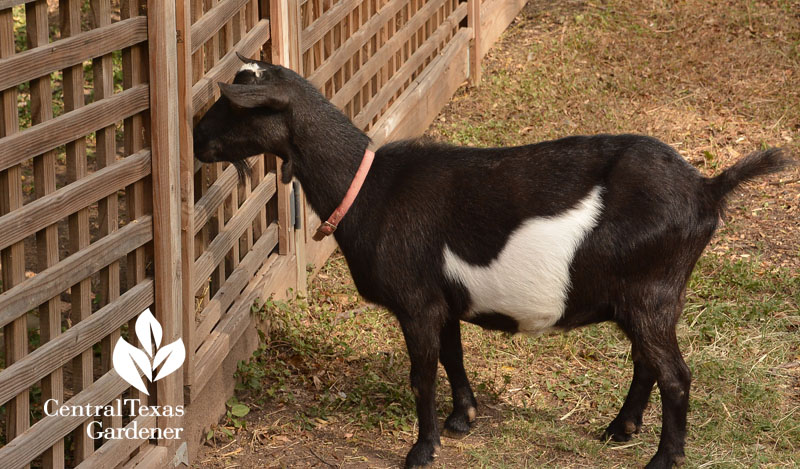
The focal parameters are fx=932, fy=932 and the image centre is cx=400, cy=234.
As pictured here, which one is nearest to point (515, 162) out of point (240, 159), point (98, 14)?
point (240, 159)

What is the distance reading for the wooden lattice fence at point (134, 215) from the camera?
266 cm

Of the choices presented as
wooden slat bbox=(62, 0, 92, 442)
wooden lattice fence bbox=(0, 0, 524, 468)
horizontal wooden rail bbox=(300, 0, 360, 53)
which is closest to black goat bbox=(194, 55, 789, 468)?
wooden lattice fence bbox=(0, 0, 524, 468)

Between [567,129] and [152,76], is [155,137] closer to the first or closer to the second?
[152,76]

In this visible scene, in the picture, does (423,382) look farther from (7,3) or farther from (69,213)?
(7,3)

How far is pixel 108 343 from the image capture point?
326 centimetres

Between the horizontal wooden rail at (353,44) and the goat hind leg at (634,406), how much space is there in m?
2.31

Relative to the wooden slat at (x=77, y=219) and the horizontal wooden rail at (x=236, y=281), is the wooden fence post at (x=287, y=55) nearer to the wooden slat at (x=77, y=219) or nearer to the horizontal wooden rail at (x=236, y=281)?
the horizontal wooden rail at (x=236, y=281)

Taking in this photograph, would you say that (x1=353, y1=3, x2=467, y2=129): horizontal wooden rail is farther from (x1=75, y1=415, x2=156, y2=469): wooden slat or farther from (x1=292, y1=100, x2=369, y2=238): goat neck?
(x1=75, y1=415, x2=156, y2=469): wooden slat

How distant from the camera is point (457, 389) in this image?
4.23 m

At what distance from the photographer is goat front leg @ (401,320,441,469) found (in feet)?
12.5

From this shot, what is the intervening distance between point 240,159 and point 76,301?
1.03 meters

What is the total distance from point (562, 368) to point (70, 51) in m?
2.95

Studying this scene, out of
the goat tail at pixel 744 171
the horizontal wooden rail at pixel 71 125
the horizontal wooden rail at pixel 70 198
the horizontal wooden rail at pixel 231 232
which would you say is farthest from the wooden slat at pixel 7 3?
the goat tail at pixel 744 171

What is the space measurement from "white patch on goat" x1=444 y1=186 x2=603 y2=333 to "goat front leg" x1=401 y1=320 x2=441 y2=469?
245 mm
